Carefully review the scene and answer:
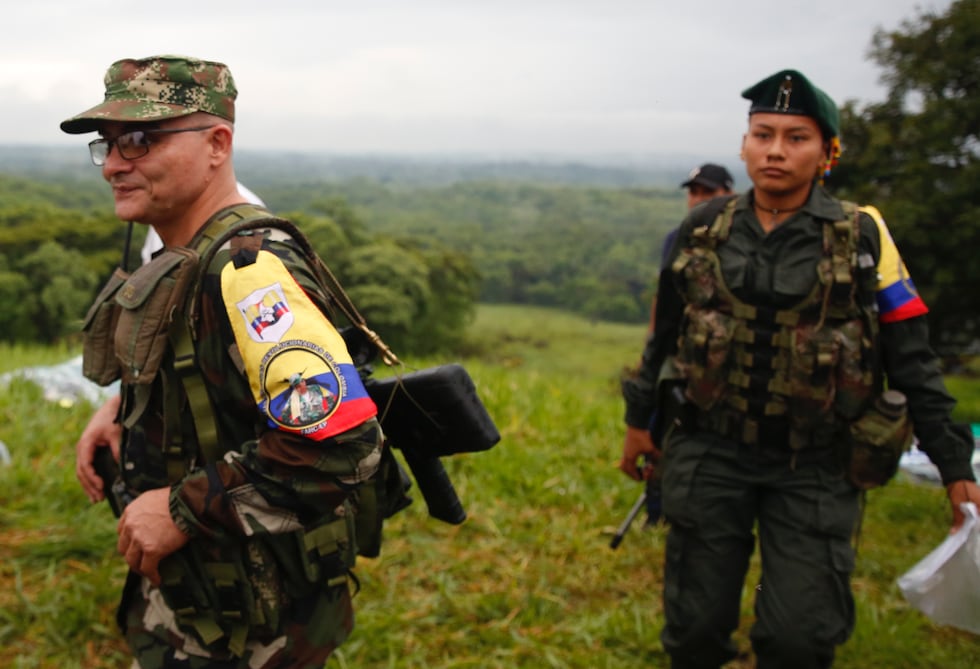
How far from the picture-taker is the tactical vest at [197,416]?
189cm

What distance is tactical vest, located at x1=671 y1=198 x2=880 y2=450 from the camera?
9.28 feet

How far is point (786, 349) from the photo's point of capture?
2.88 m

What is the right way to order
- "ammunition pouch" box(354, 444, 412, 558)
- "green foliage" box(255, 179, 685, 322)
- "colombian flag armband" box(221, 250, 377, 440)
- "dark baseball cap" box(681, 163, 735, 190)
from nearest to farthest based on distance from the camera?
"colombian flag armband" box(221, 250, 377, 440) → "ammunition pouch" box(354, 444, 412, 558) → "dark baseball cap" box(681, 163, 735, 190) → "green foliage" box(255, 179, 685, 322)

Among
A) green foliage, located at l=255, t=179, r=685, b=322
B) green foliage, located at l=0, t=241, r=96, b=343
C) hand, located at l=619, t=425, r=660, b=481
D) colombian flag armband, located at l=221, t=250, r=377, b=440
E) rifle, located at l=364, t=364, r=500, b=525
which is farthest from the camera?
green foliage, located at l=255, t=179, r=685, b=322

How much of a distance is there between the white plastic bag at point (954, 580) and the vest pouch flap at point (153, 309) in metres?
2.48

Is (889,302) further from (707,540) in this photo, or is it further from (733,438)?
(707,540)

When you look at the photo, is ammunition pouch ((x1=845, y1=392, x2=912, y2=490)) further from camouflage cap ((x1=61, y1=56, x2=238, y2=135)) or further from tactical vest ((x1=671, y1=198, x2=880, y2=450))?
camouflage cap ((x1=61, y1=56, x2=238, y2=135))

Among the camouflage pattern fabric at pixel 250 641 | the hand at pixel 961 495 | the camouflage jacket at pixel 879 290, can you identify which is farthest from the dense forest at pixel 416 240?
the hand at pixel 961 495

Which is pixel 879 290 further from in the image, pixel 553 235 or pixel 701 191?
pixel 553 235

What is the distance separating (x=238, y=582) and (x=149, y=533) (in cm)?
26

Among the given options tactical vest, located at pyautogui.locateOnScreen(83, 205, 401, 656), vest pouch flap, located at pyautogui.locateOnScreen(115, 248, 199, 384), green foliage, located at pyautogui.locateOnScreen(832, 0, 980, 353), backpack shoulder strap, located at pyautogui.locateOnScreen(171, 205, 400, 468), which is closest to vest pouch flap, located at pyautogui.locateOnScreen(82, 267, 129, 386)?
tactical vest, located at pyautogui.locateOnScreen(83, 205, 401, 656)

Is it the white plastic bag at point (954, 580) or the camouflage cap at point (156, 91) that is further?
the white plastic bag at point (954, 580)

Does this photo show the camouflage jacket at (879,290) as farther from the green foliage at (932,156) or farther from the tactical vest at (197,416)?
the green foliage at (932,156)

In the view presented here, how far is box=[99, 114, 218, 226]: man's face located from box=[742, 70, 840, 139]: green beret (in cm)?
197
